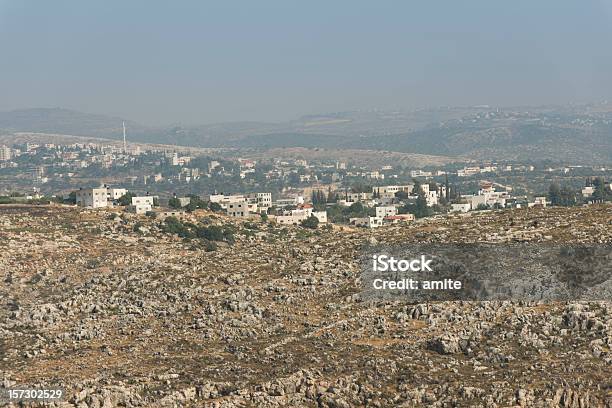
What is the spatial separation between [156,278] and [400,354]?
37.7 ft

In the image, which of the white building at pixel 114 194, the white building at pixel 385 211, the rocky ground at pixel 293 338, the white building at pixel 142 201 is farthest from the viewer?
the white building at pixel 385 211

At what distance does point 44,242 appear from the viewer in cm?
5088

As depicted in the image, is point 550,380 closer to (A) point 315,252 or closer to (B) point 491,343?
(B) point 491,343

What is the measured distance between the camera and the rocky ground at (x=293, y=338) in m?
24.0

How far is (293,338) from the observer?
28.4 m

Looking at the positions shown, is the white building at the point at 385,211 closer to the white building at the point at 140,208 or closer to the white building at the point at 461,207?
the white building at the point at 461,207

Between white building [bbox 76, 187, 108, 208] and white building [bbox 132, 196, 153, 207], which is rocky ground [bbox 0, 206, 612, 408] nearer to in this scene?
white building [bbox 76, 187, 108, 208]

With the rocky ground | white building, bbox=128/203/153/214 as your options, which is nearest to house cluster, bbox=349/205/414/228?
white building, bbox=128/203/153/214

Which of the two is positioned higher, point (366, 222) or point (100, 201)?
point (100, 201)

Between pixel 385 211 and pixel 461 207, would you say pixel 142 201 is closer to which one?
pixel 385 211

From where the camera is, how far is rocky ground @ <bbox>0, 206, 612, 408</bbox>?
2398 centimetres

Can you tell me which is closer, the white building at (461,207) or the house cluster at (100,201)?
the house cluster at (100,201)

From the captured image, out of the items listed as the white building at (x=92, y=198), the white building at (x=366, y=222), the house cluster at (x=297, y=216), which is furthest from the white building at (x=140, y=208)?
the white building at (x=366, y=222)

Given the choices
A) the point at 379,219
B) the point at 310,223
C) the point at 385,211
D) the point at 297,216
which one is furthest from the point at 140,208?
the point at 385,211
